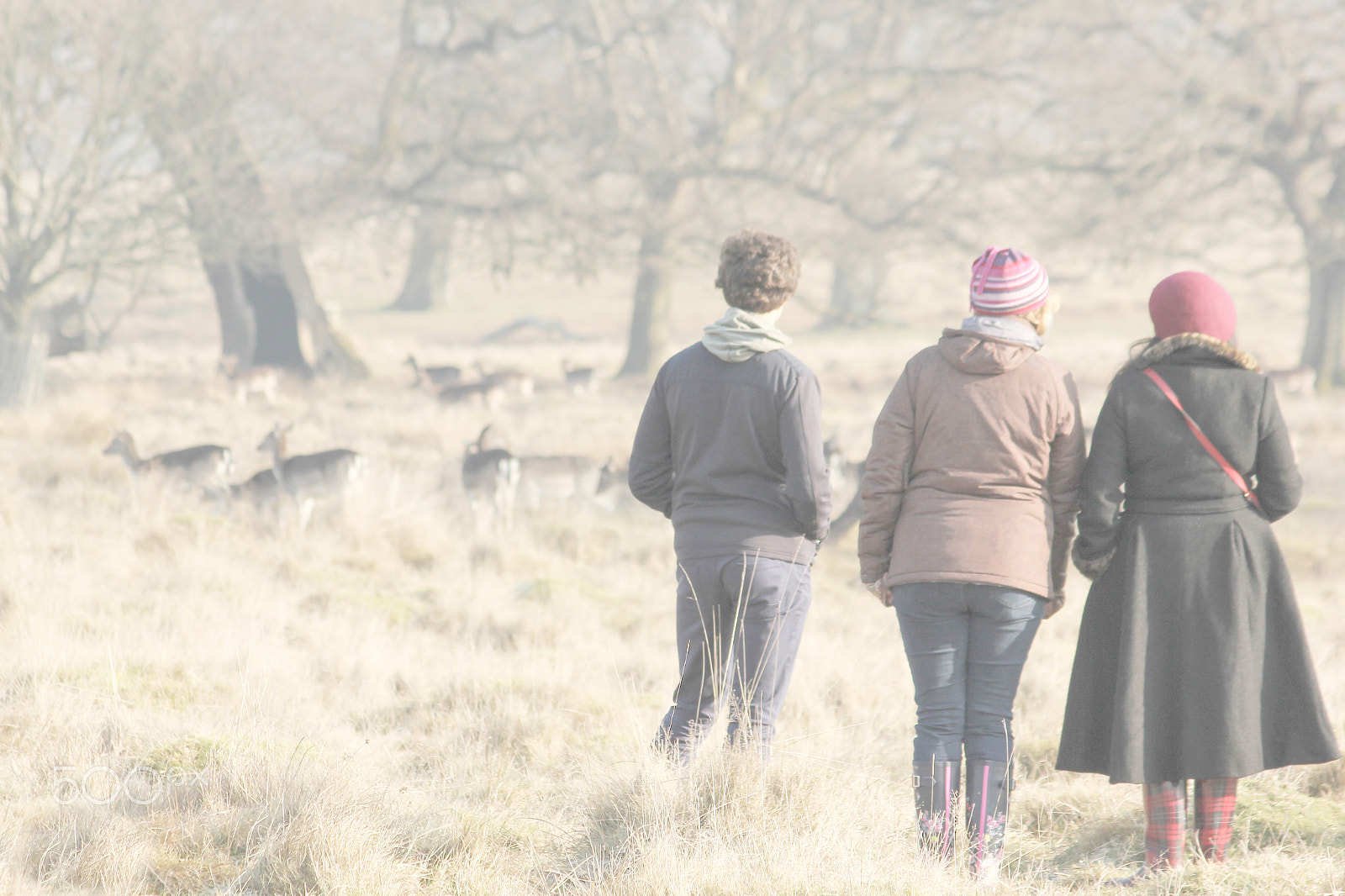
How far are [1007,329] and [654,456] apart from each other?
1277 millimetres

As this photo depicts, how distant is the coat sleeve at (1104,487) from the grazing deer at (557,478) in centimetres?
879

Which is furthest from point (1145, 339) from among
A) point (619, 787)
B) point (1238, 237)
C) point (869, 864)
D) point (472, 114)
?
point (1238, 237)

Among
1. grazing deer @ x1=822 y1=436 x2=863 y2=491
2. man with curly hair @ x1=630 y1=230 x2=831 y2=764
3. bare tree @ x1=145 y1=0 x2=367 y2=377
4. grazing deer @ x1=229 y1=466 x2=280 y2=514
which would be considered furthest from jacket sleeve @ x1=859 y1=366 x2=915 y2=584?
bare tree @ x1=145 y1=0 x2=367 y2=377

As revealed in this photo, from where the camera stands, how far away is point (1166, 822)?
11.6 ft

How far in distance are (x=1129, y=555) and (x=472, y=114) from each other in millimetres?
18068

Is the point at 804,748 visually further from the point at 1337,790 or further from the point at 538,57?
the point at 538,57

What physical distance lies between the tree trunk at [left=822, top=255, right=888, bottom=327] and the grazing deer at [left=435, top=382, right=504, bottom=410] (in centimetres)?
568

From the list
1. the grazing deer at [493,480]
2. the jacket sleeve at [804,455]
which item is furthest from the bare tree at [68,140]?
the jacket sleeve at [804,455]

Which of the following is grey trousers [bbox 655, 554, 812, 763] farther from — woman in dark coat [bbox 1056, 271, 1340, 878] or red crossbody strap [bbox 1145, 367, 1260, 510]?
red crossbody strap [bbox 1145, 367, 1260, 510]

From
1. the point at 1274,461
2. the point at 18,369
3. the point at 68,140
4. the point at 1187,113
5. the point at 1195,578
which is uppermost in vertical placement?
the point at 1187,113

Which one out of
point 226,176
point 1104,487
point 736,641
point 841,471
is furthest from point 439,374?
point 1104,487

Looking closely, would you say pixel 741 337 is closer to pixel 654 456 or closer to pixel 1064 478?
pixel 654 456

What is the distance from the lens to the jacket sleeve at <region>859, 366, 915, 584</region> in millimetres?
3527

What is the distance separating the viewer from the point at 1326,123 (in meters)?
20.8
